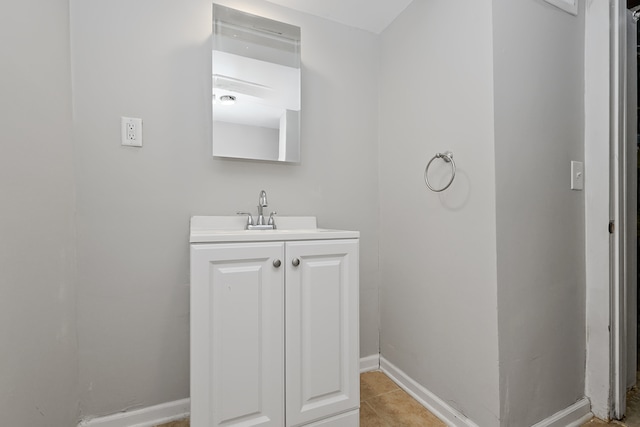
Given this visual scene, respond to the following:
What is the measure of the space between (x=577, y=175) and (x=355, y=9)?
53.6 inches

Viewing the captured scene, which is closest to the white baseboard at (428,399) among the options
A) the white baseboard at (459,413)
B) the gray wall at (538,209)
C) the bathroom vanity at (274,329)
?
the white baseboard at (459,413)

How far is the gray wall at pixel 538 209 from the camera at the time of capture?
42.1 inches

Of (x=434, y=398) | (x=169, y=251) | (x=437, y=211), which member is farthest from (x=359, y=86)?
(x=434, y=398)

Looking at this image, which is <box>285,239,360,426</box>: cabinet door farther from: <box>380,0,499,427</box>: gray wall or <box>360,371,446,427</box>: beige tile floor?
<box>380,0,499,427</box>: gray wall

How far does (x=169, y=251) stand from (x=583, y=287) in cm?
188

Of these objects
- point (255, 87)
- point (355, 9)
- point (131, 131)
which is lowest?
point (131, 131)

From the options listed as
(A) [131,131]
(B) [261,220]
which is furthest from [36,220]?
(B) [261,220]

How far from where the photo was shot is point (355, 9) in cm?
152

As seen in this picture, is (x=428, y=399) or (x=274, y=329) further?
(x=428, y=399)

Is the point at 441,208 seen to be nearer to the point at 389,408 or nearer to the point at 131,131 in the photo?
the point at 389,408

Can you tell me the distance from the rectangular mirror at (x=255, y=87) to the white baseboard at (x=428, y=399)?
1270 mm

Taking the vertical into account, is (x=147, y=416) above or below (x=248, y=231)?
below

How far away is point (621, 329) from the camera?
121 centimetres

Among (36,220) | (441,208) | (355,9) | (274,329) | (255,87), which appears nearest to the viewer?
(36,220)
